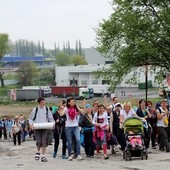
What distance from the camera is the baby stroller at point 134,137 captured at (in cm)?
1300

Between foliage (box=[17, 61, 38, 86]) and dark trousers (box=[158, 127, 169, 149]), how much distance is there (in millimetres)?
117824

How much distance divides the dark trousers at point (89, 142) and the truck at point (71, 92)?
75.2 metres

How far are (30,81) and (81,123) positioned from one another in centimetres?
12185

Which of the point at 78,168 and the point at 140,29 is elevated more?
the point at 140,29

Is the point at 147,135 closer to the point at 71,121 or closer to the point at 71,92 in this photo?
the point at 71,121

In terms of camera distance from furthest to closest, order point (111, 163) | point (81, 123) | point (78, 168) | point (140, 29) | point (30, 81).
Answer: point (30, 81) < point (140, 29) < point (81, 123) < point (111, 163) < point (78, 168)

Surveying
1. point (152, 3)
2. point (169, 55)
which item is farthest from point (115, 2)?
point (169, 55)

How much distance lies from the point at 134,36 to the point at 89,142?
920 inches

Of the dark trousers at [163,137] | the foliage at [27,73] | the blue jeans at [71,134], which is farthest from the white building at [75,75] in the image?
the blue jeans at [71,134]

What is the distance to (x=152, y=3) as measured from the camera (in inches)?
1512

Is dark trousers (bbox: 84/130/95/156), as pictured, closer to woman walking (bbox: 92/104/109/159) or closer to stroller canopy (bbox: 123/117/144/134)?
woman walking (bbox: 92/104/109/159)

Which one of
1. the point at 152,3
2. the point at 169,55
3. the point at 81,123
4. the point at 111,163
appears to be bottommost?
the point at 111,163

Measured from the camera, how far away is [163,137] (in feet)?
48.0

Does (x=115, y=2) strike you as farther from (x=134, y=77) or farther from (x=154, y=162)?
(x=154, y=162)
